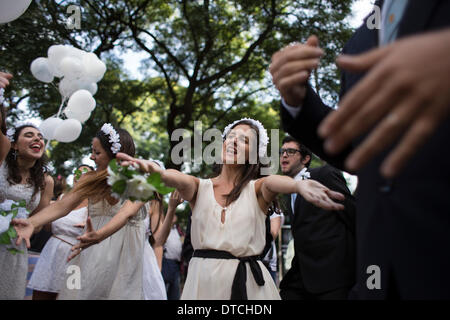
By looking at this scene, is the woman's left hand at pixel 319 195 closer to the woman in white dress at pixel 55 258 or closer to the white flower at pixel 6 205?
the white flower at pixel 6 205

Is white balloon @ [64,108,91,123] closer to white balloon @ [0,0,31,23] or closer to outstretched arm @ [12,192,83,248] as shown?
white balloon @ [0,0,31,23]

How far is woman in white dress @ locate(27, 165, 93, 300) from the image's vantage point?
4824 mm

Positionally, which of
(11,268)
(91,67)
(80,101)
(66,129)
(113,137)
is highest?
(91,67)

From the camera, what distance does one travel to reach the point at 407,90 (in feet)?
2.52

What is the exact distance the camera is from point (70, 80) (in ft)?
19.7

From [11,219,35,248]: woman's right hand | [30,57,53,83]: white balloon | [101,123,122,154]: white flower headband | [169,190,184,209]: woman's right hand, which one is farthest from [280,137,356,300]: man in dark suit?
[30,57,53,83]: white balloon

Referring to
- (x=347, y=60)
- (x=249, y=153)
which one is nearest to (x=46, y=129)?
(x=249, y=153)

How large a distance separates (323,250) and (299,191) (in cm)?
115

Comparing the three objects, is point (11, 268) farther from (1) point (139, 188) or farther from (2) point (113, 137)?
(1) point (139, 188)

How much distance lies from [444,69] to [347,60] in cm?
19

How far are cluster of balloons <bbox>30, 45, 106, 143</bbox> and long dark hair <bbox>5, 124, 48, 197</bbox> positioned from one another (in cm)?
135

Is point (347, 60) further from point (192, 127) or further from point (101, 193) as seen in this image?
point (192, 127)

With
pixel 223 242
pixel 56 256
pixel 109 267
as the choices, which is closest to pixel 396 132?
pixel 223 242

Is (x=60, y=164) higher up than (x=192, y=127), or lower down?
lower down
